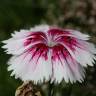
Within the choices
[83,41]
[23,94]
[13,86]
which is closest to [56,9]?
[13,86]

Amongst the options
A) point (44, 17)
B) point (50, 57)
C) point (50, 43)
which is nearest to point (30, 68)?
point (50, 57)

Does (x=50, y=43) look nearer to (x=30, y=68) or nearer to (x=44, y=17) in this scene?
(x=30, y=68)

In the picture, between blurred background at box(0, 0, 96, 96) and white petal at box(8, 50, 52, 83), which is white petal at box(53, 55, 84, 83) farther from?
blurred background at box(0, 0, 96, 96)

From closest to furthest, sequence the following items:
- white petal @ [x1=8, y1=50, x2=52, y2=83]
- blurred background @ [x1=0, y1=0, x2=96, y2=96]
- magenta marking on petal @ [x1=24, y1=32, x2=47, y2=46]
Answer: white petal @ [x1=8, y1=50, x2=52, y2=83] → magenta marking on petal @ [x1=24, y1=32, x2=47, y2=46] → blurred background @ [x1=0, y1=0, x2=96, y2=96]

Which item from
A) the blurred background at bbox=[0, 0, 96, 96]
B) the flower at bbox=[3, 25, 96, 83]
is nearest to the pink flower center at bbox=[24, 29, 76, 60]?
the flower at bbox=[3, 25, 96, 83]

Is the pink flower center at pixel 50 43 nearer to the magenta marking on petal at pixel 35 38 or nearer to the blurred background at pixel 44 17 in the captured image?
the magenta marking on petal at pixel 35 38
